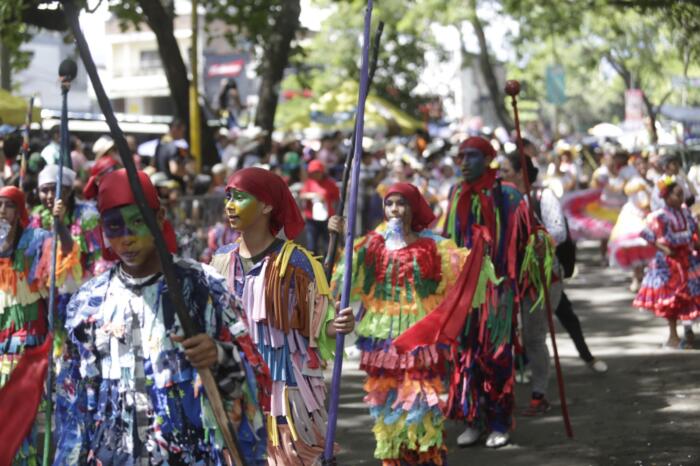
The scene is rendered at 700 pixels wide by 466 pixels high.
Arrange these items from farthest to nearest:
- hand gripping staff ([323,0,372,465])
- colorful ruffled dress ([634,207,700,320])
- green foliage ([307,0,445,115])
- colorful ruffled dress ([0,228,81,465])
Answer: green foliage ([307,0,445,115]) < colorful ruffled dress ([634,207,700,320]) < colorful ruffled dress ([0,228,81,465]) < hand gripping staff ([323,0,372,465])

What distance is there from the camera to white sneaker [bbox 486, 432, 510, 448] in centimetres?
889

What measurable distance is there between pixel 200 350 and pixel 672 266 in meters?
9.31

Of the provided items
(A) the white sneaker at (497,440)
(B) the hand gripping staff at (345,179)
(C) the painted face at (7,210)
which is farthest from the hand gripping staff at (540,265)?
(C) the painted face at (7,210)

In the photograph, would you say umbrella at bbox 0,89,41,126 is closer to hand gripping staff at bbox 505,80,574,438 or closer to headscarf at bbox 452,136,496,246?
headscarf at bbox 452,136,496,246

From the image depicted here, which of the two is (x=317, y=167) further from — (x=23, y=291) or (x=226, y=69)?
(x=226, y=69)

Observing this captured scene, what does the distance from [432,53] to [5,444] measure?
1769 inches

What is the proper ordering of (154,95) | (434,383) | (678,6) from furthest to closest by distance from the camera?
(154,95), (678,6), (434,383)

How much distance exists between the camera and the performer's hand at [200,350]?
13.9 ft

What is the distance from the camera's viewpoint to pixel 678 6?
10.7 m

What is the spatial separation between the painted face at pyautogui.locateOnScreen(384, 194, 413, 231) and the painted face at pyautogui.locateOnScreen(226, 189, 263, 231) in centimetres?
189

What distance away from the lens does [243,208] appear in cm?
621

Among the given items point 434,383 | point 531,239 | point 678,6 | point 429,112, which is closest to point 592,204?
point 678,6

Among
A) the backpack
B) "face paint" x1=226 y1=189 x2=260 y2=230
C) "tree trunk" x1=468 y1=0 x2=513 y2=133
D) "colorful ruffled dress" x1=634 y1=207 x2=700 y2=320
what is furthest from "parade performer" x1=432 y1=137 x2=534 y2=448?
"tree trunk" x1=468 y1=0 x2=513 y2=133

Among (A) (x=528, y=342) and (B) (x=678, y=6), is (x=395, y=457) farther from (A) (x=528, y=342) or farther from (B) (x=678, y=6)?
(B) (x=678, y=6)
